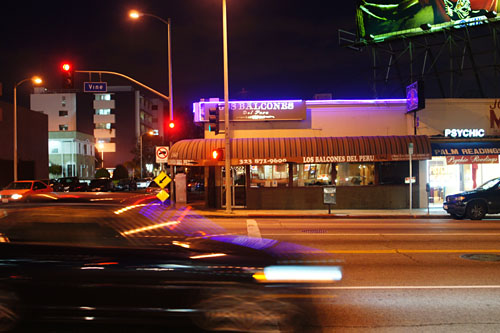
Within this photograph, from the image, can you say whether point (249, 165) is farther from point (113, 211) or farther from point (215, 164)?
point (113, 211)

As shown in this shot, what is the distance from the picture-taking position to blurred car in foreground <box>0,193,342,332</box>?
432 centimetres

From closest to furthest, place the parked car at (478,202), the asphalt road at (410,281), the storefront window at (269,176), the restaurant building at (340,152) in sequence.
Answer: the asphalt road at (410,281), the parked car at (478,202), the restaurant building at (340,152), the storefront window at (269,176)

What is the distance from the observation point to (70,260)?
444 cm

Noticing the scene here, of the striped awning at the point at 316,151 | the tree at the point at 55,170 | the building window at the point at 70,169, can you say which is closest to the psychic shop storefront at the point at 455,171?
the striped awning at the point at 316,151

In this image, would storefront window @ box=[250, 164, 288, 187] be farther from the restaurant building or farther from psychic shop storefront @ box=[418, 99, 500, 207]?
psychic shop storefront @ box=[418, 99, 500, 207]

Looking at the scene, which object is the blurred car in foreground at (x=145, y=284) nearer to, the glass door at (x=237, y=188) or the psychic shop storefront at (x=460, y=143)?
the glass door at (x=237, y=188)

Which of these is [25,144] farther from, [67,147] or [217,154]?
[217,154]

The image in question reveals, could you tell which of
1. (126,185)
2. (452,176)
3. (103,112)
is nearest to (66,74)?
(452,176)

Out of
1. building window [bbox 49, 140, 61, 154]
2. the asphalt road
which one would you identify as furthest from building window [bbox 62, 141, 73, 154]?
the asphalt road

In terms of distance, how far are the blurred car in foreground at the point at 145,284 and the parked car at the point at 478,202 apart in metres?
15.4

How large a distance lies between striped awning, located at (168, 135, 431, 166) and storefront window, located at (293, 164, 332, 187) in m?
1.18

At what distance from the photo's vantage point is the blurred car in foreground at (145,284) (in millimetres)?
4316

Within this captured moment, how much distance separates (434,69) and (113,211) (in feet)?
86.1

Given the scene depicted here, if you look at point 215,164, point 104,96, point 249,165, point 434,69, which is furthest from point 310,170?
point 104,96
